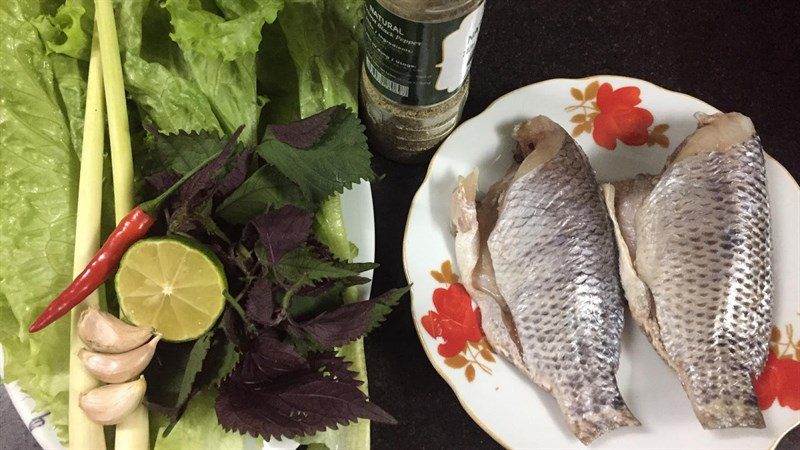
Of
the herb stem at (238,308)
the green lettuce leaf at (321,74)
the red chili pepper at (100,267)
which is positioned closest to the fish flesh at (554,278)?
the green lettuce leaf at (321,74)

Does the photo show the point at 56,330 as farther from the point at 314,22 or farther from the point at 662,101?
the point at 662,101

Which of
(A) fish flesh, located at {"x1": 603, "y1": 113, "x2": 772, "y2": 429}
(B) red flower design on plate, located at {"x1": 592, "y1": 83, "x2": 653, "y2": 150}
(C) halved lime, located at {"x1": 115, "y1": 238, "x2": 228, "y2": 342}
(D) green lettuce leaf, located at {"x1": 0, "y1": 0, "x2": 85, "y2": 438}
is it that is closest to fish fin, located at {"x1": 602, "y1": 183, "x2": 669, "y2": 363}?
(A) fish flesh, located at {"x1": 603, "y1": 113, "x2": 772, "y2": 429}

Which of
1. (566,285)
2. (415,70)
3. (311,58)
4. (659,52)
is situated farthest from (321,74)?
(659,52)

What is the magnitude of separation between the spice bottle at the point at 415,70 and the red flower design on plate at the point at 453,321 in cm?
31

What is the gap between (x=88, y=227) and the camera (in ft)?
3.17

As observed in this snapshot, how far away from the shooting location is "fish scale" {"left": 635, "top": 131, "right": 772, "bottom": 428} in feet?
3.42

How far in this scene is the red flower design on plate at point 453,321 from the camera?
1.09 metres

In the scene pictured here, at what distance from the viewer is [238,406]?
0.90 m

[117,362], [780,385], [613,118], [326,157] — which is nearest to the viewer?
[117,362]

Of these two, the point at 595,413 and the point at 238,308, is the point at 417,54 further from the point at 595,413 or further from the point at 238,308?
the point at 595,413

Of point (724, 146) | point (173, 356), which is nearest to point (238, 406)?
point (173, 356)

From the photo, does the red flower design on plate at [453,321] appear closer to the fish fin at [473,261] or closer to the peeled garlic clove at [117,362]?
the fish fin at [473,261]

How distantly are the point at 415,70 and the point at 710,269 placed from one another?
579 mm

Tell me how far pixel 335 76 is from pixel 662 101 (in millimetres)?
626
